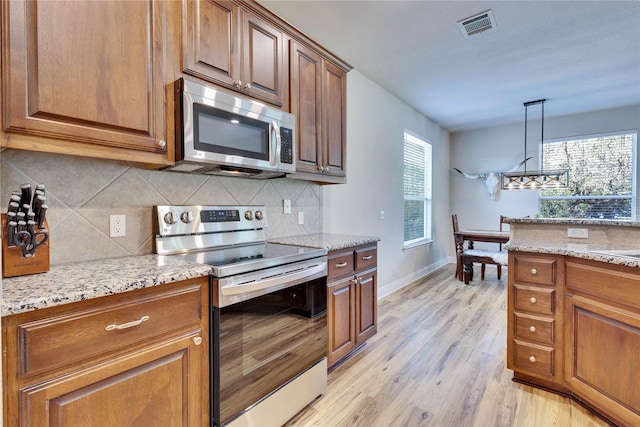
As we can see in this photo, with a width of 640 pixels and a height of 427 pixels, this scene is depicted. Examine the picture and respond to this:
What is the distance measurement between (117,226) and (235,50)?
1.17 m

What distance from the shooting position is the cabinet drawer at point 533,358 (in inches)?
77.9

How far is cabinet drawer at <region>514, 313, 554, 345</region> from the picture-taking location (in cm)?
197

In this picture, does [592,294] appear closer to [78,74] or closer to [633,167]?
[78,74]

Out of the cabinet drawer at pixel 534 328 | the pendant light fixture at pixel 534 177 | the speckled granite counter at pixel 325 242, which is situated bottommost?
the cabinet drawer at pixel 534 328

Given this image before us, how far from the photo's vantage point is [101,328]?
1072 mm

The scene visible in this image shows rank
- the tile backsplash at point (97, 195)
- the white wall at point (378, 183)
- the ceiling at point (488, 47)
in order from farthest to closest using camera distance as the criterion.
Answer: the white wall at point (378, 183)
the ceiling at point (488, 47)
the tile backsplash at point (97, 195)

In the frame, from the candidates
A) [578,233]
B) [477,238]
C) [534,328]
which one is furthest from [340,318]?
[477,238]

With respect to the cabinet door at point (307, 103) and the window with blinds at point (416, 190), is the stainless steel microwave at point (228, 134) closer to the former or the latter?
the cabinet door at point (307, 103)

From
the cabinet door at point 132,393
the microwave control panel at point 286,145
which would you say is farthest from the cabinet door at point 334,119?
the cabinet door at point 132,393

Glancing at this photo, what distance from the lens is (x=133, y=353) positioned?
115 cm

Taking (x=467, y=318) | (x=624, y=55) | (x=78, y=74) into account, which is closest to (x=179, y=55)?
(x=78, y=74)

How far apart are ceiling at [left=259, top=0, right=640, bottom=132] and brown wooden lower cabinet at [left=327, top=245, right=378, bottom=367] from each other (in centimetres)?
184

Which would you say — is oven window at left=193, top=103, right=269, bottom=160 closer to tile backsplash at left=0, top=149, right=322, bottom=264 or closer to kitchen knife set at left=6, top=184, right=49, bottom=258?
tile backsplash at left=0, top=149, right=322, bottom=264

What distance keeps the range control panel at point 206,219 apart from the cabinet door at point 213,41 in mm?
758
